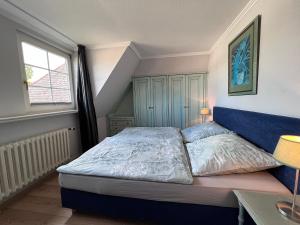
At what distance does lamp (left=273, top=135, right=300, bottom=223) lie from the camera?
714 mm

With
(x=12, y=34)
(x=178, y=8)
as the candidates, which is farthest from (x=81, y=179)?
(x=178, y=8)

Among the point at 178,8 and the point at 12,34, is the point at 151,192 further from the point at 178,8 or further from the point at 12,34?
the point at 12,34

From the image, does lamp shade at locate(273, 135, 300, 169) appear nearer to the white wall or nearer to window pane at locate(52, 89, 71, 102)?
the white wall

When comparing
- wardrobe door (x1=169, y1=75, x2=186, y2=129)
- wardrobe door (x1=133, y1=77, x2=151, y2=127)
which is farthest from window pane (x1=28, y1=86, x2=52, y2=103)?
wardrobe door (x1=169, y1=75, x2=186, y2=129)

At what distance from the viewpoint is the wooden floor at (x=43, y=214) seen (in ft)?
4.94

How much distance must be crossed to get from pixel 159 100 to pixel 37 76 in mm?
2398

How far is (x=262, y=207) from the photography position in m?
0.89

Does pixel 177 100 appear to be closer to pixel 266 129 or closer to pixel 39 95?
pixel 266 129

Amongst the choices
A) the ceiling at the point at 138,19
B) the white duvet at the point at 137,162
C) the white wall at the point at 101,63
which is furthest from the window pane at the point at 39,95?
the white duvet at the point at 137,162

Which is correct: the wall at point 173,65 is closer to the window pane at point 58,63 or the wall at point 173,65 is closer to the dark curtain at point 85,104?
the dark curtain at point 85,104

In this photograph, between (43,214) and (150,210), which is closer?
(150,210)

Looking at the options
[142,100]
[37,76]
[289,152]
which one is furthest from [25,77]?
[289,152]

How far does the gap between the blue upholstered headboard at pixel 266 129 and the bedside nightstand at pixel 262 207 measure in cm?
26

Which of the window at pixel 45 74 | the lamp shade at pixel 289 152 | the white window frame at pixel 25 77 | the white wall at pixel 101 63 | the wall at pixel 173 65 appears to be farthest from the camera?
the wall at pixel 173 65
